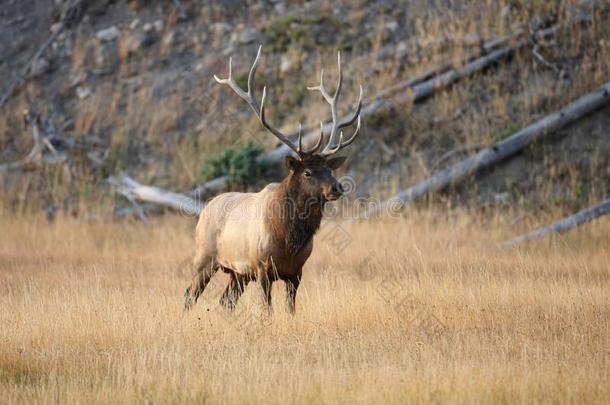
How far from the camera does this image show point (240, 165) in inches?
643

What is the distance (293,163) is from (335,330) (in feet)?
5.57

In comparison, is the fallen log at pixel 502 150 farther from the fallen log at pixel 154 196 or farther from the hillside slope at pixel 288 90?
the fallen log at pixel 154 196

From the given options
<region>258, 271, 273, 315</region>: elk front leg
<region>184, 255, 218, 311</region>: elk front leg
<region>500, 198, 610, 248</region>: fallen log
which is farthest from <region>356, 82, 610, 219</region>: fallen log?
<region>258, 271, 273, 315</region>: elk front leg

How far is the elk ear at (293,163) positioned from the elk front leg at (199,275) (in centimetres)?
145

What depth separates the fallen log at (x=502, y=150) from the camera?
15.3 m

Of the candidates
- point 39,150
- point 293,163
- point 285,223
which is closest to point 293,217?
point 285,223

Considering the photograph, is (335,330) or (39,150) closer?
(335,330)

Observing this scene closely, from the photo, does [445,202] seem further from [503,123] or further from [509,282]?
[509,282]

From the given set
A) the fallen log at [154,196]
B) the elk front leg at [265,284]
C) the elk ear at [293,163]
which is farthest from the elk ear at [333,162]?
the fallen log at [154,196]

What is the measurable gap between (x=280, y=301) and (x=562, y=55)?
10.2 m

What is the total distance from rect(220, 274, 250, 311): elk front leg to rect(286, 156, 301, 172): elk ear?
1.44 metres

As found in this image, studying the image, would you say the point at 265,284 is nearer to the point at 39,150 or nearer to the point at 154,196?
the point at 154,196

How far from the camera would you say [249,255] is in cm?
912

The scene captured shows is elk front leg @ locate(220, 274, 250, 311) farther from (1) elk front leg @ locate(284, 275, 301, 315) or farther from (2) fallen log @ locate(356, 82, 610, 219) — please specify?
(2) fallen log @ locate(356, 82, 610, 219)
